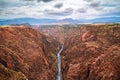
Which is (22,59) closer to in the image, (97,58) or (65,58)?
(97,58)

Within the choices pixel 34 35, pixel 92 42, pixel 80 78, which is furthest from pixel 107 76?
pixel 34 35

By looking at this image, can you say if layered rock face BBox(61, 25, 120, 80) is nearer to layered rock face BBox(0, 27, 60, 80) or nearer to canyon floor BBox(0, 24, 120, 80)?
canyon floor BBox(0, 24, 120, 80)

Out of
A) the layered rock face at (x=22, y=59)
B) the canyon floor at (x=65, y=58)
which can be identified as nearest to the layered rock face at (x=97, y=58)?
the canyon floor at (x=65, y=58)

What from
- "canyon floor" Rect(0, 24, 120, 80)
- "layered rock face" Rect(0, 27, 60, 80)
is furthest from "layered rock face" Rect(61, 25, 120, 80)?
"layered rock face" Rect(0, 27, 60, 80)

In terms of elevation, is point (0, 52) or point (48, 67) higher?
point (0, 52)

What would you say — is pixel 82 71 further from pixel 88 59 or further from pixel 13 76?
pixel 13 76

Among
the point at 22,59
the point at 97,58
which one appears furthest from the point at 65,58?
the point at 22,59
